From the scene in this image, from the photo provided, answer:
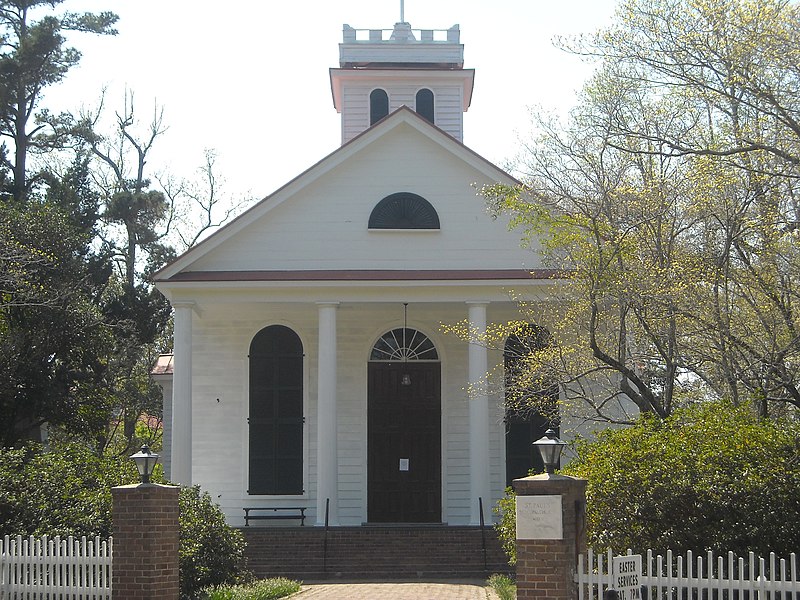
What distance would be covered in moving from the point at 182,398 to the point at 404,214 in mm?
5752

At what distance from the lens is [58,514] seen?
14812mm

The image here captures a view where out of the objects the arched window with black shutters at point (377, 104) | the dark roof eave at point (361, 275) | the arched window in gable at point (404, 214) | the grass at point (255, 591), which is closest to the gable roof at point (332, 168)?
the dark roof eave at point (361, 275)

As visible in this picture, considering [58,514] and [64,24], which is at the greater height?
[64,24]

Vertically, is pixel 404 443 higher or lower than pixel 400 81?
lower

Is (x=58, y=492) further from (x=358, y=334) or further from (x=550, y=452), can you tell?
(x=358, y=334)

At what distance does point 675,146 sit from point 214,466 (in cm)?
1311

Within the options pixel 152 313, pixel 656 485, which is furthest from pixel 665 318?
pixel 152 313

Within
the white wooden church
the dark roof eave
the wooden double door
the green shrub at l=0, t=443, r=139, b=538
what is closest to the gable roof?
the white wooden church

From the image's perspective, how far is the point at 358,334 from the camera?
2417 centimetres

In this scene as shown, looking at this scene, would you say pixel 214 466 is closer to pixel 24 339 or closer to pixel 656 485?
pixel 24 339

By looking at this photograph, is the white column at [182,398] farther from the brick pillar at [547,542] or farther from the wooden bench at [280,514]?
the brick pillar at [547,542]

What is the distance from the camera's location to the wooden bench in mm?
22766

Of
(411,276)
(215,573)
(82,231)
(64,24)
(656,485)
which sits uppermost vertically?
(64,24)


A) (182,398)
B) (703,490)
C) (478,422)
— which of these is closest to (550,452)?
(703,490)
